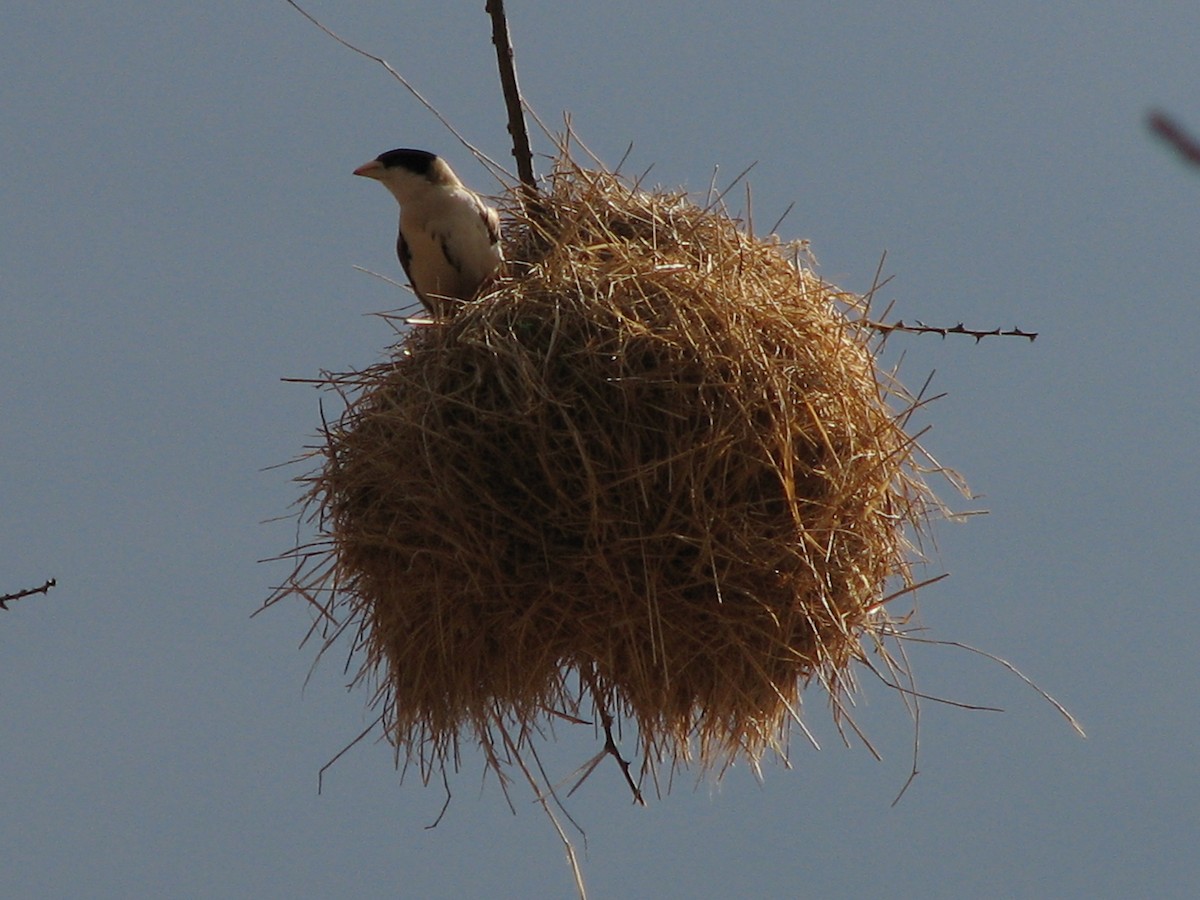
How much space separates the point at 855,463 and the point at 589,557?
0.42 meters

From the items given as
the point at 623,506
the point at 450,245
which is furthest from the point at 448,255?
the point at 623,506

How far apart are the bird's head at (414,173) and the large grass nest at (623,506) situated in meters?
0.48

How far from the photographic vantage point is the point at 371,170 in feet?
8.44

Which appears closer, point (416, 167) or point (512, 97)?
point (512, 97)

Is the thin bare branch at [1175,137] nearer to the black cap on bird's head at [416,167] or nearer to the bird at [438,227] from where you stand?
the bird at [438,227]

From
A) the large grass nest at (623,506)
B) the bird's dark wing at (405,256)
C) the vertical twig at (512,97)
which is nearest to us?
the large grass nest at (623,506)

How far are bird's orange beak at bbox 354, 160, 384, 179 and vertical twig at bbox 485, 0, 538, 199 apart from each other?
0.29 meters

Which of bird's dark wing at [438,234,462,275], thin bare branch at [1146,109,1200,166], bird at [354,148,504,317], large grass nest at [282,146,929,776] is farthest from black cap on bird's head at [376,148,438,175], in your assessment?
thin bare branch at [1146,109,1200,166]

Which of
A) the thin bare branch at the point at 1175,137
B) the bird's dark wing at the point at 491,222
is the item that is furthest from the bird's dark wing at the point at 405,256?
the thin bare branch at the point at 1175,137

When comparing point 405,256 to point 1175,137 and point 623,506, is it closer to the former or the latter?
point 623,506

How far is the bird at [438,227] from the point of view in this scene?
7.90 feet

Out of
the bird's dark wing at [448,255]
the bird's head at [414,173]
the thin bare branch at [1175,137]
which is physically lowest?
the thin bare branch at [1175,137]

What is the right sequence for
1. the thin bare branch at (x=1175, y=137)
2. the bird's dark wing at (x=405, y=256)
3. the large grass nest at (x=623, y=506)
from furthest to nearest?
the bird's dark wing at (x=405, y=256) → the large grass nest at (x=623, y=506) → the thin bare branch at (x=1175, y=137)

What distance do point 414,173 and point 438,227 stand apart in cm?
16
